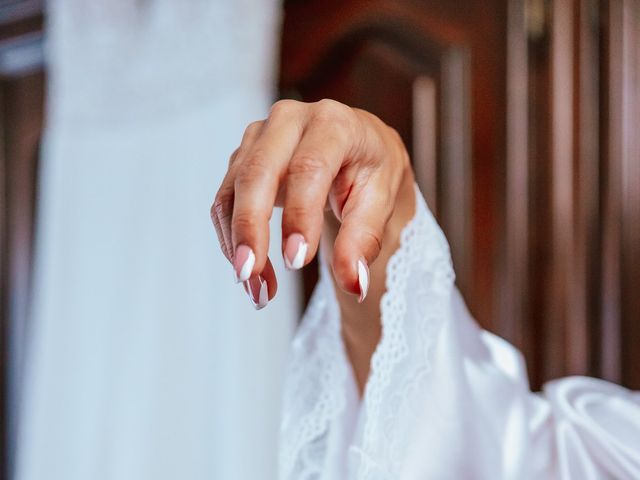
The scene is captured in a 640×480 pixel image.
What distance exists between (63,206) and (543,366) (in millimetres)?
658

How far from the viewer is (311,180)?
314 millimetres

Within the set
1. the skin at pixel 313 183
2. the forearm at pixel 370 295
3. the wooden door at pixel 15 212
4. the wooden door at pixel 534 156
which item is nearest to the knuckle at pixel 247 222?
the skin at pixel 313 183

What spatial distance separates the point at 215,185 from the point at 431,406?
0.47m

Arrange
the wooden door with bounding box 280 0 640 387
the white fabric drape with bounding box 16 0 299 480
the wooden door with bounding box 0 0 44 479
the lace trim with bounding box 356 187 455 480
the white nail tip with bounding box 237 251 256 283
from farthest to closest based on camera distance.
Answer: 1. the wooden door with bounding box 0 0 44 479
2. the white fabric drape with bounding box 16 0 299 480
3. the wooden door with bounding box 280 0 640 387
4. the lace trim with bounding box 356 187 455 480
5. the white nail tip with bounding box 237 251 256 283

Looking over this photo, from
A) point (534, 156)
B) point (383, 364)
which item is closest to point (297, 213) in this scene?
point (383, 364)

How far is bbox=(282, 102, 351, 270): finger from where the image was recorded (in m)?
0.30

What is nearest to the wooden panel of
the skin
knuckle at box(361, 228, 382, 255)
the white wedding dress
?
the white wedding dress

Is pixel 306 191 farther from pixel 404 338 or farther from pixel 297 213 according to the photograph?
pixel 404 338

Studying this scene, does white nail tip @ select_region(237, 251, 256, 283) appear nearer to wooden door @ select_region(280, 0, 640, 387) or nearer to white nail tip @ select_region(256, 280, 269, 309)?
white nail tip @ select_region(256, 280, 269, 309)

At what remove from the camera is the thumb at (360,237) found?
12.0 inches

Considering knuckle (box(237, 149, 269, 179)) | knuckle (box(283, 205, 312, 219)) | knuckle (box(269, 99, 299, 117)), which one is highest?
knuckle (box(269, 99, 299, 117))

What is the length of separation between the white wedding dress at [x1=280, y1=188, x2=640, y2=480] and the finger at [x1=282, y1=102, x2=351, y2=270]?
0.12 meters

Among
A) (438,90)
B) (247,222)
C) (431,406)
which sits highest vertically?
(438,90)

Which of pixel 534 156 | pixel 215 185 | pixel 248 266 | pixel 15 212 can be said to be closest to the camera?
pixel 248 266
